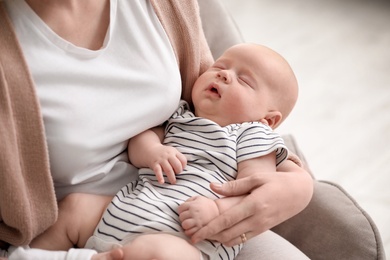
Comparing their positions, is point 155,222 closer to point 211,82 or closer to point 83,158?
point 83,158

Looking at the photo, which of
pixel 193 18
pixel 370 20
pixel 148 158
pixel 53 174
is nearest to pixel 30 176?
pixel 53 174

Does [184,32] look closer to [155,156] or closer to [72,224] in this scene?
[155,156]

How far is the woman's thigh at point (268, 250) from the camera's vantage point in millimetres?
1215

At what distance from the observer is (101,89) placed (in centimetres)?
110

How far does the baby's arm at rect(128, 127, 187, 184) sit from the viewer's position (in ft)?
3.62

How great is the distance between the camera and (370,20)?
115 inches

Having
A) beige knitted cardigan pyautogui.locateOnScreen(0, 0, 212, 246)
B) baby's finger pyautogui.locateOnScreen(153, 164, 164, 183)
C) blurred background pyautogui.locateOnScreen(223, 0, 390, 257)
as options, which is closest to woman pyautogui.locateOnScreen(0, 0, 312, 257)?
beige knitted cardigan pyautogui.locateOnScreen(0, 0, 212, 246)

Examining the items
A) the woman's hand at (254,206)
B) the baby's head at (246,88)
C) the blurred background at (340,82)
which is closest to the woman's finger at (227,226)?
the woman's hand at (254,206)

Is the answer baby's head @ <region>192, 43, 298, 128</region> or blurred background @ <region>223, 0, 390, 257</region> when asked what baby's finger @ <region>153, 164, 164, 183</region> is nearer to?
baby's head @ <region>192, 43, 298, 128</region>

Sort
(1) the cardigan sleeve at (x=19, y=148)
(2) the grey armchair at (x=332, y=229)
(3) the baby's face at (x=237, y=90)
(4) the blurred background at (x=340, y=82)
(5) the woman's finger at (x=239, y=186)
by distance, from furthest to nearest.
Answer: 1. (4) the blurred background at (x=340, y=82)
2. (2) the grey armchair at (x=332, y=229)
3. (3) the baby's face at (x=237, y=90)
4. (5) the woman's finger at (x=239, y=186)
5. (1) the cardigan sleeve at (x=19, y=148)

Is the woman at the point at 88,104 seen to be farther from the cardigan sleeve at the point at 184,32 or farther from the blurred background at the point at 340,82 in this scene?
the blurred background at the point at 340,82

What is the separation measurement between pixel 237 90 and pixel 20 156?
454mm

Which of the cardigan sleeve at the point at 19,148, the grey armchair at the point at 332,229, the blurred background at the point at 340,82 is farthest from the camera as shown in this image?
the blurred background at the point at 340,82

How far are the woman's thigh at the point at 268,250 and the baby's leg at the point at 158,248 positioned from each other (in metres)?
0.21
